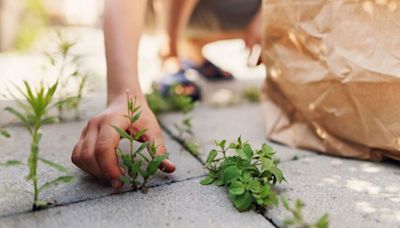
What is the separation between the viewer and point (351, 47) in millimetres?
1163

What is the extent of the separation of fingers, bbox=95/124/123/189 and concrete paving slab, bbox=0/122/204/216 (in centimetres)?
4

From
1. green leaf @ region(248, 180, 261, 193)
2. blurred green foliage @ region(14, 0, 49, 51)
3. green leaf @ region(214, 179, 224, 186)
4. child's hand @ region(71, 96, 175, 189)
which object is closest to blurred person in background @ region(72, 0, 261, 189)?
child's hand @ region(71, 96, 175, 189)

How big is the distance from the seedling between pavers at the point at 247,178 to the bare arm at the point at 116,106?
14 centimetres

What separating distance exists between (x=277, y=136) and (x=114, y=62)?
1.97 ft

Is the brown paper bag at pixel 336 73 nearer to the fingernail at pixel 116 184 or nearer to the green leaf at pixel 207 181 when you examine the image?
the green leaf at pixel 207 181

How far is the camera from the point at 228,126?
159cm

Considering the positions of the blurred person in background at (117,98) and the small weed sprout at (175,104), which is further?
the small weed sprout at (175,104)

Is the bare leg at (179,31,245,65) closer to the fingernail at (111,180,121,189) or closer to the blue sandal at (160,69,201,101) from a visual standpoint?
the blue sandal at (160,69,201,101)

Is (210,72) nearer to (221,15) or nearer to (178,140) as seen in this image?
(221,15)

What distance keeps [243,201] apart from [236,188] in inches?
1.3

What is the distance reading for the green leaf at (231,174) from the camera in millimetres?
985

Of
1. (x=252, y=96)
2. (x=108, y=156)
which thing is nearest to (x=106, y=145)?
(x=108, y=156)

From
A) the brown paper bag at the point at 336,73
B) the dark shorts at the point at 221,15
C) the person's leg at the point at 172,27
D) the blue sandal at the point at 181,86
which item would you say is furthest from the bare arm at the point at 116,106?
the dark shorts at the point at 221,15

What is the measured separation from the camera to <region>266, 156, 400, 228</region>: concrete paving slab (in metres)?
0.91
